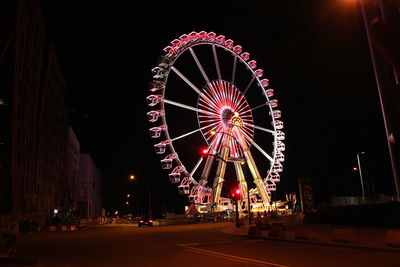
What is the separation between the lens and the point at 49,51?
59344 millimetres

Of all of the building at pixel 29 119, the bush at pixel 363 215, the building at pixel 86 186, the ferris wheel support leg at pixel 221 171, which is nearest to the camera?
the bush at pixel 363 215

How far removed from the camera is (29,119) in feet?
153

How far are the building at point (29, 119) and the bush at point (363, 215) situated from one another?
25615 mm

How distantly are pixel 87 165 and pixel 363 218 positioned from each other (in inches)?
3692

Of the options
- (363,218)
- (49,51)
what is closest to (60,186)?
(49,51)

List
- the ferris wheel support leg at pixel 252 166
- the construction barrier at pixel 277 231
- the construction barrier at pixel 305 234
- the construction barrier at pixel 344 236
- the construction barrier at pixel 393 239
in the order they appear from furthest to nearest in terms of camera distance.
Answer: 1. the ferris wheel support leg at pixel 252 166
2. the construction barrier at pixel 277 231
3. the construction barrier at pixel 305 234
4. the construction barrier at pixel 344 236
5. the construction barrier at pixel 393 239

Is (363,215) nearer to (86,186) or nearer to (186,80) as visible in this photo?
(186,80)

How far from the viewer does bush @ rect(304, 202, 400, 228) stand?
25128mm

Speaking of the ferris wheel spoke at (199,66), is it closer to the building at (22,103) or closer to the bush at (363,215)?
the building at (22,103)

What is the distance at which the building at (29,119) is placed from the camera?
123 feet

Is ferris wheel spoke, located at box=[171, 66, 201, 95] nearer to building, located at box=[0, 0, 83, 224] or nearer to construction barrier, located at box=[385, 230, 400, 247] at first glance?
building, located at box=[0, 0, 83, 224]

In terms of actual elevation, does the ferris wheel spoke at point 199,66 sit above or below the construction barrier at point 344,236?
above

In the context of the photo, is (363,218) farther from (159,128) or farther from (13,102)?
(13,102)

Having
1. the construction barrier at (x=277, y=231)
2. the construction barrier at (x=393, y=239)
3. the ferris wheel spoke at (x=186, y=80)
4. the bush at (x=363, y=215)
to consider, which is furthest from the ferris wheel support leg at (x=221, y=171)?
the construction barrier at (x=393, y=239)
